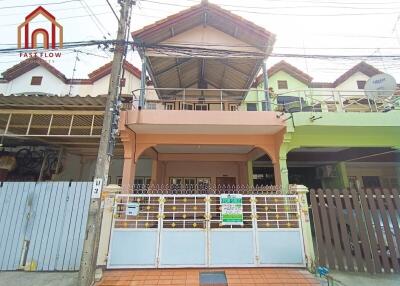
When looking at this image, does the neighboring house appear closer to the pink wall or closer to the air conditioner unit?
the pink wall

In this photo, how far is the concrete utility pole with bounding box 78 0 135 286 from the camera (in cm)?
430

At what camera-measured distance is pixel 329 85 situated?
571 inches

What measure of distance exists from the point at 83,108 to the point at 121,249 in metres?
4.31

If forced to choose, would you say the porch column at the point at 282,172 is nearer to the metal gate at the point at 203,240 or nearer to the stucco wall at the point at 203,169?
the metal gate at the point at 203,240

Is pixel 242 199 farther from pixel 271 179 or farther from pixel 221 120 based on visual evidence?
pixel 271 179

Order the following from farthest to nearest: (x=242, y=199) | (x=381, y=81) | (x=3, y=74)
→ (x=3, y=74)
(x=381, y=81)
(x=242, y=199)

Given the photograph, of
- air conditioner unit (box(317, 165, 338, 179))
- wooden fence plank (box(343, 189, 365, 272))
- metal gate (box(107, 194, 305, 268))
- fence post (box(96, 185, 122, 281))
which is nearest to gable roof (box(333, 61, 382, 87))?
air conditioner unit (box(317, 165, 338, 179))

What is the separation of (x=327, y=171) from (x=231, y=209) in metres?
9.07

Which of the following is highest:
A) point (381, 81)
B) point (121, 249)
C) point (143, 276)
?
point (381, 81)

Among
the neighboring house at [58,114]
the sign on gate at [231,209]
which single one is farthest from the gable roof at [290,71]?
the sign on gate at [231,209]

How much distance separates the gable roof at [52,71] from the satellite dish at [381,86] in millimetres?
11615

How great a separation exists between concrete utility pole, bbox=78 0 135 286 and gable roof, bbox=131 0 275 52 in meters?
2.28

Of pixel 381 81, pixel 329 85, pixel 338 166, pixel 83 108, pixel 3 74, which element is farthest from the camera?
pixel 329 85

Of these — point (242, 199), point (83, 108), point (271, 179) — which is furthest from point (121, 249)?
point (271, 179)
